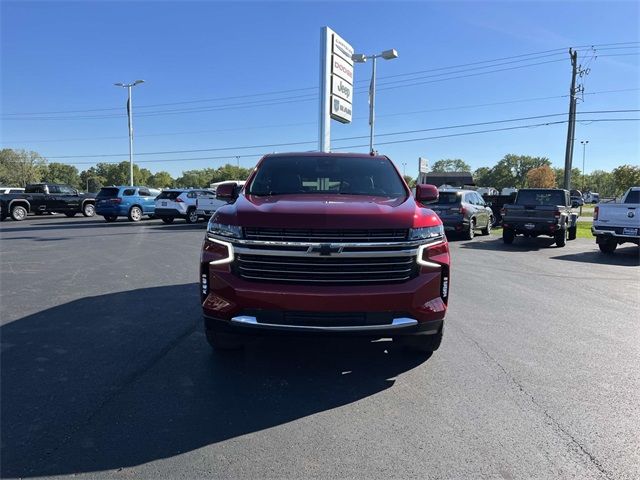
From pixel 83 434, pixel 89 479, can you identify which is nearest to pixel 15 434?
pixel 83 434

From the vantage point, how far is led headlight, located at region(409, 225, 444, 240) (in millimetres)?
3799

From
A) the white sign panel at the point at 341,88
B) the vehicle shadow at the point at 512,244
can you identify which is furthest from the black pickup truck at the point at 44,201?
the vehicle shadow at the point at 512,244

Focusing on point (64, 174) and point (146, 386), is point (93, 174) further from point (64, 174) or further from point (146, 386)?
point (146, 386)

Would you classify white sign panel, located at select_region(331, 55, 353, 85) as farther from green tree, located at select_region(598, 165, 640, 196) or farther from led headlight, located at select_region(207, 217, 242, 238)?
green tree, located at select_region(598, 165, 640, 196)

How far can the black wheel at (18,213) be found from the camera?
25062 millimetres

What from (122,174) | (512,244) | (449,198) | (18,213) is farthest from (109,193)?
(122,174)

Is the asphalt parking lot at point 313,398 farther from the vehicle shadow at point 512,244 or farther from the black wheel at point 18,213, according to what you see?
the black wheel at point 18,213

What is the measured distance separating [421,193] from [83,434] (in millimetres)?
3989

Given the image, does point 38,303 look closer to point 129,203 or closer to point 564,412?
point 564,412

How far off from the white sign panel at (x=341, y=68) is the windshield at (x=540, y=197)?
790 cm

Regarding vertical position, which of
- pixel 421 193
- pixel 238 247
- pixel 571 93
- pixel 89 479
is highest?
pixel 571 93

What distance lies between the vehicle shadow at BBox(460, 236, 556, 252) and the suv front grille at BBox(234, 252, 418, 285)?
11.4m

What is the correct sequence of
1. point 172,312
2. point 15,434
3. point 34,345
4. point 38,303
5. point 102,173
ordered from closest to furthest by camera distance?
point 15,434 → point 34,345 → point 172,312 → point 38,303 → point 102,173

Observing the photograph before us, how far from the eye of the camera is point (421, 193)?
5371 millimetres
